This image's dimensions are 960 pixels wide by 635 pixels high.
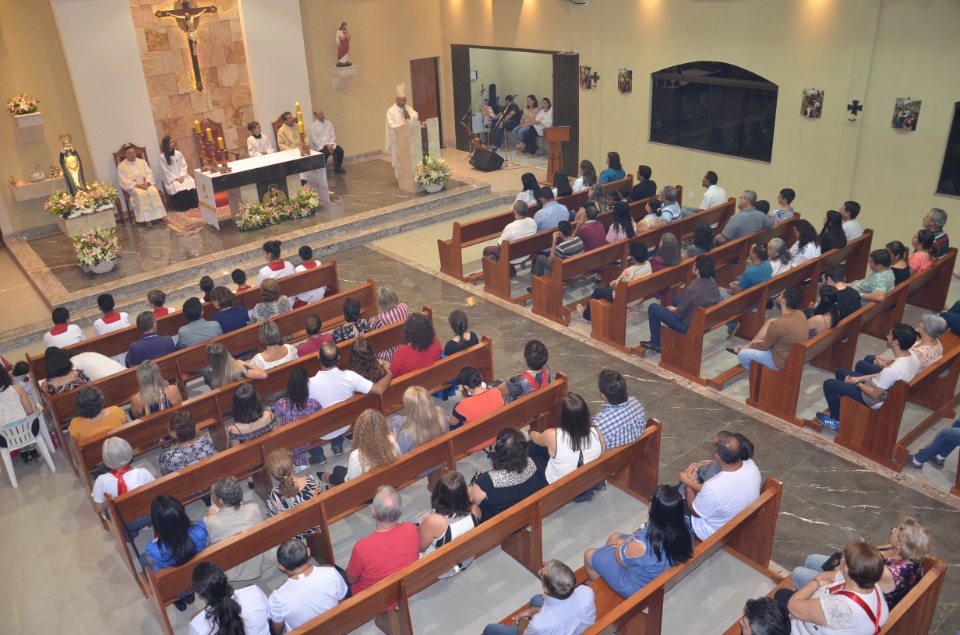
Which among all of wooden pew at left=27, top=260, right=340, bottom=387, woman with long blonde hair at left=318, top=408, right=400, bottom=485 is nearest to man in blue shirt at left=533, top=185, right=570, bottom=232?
wooden pew at left=27, top=260, right=340, bottom=387

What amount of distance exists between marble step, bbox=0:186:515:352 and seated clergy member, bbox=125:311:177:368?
256 cm

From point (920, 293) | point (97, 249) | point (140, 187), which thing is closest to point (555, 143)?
point (920, 293)

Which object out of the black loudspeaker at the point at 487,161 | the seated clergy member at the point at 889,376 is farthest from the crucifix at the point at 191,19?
the seated clergy member at the point at 889,376

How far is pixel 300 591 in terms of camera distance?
147 inches

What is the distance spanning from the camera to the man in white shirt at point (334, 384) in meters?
5.37

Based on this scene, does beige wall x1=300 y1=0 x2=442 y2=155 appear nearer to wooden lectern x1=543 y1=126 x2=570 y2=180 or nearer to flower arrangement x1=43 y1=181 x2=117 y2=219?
wooden lectern x1=543 y1=126 x2=570 y2=180

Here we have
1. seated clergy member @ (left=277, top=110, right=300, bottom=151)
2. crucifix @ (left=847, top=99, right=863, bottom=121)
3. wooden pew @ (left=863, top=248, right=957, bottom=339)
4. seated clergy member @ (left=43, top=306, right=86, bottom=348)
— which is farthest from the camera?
seated clergy member @ (left=277, top=110, right=300, bottom=151)

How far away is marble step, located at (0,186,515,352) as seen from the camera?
28.1 feet

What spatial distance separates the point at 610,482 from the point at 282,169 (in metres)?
7.15

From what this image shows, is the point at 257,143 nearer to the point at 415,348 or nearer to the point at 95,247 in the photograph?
the point at 95,247

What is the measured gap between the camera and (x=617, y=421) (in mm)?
4809

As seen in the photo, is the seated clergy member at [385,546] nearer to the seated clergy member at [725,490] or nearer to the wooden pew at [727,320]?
the seated clergy member at [725,490]

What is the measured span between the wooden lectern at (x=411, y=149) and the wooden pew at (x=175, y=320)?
4083mm

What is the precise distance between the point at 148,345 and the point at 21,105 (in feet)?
19.5
